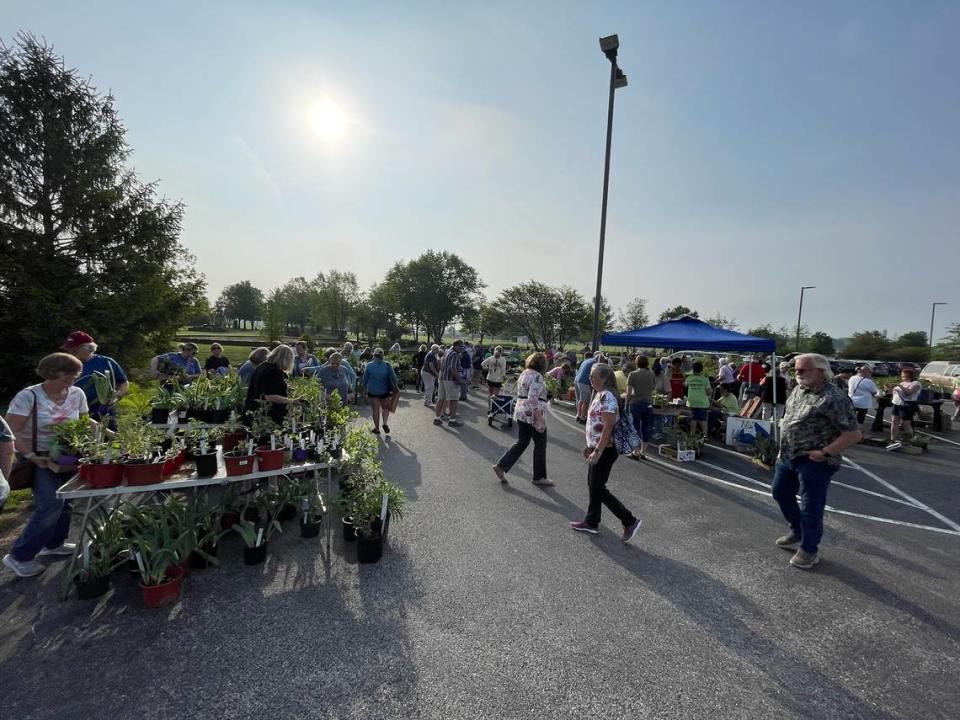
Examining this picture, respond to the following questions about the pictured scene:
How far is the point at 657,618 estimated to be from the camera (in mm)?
2973

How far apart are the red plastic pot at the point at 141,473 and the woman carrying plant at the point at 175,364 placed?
15.9ft

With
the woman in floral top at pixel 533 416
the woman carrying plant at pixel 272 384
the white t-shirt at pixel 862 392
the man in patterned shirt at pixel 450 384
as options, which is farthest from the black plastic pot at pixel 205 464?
the white t-shirt at pixel 862 392

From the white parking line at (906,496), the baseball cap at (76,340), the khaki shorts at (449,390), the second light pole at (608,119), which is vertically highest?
the second light pole at (608,119)

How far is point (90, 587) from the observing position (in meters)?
2.98

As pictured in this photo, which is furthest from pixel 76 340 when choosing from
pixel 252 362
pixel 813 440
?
pixel 813 440

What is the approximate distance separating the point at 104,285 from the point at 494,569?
1345cm

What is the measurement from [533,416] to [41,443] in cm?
469

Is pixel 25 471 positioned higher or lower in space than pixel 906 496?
higher

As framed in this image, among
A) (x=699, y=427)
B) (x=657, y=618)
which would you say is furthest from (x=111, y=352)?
(x=699, y=427)

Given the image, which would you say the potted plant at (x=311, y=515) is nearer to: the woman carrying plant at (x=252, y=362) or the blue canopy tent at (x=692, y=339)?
the woman carrying plant at (x=252, y=362)

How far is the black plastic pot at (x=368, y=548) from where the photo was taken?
358 centimetres

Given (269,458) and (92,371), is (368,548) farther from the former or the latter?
(92,371)

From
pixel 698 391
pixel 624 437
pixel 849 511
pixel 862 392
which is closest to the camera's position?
pixel 624 437

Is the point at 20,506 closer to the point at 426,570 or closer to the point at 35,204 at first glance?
the point at 426,570
